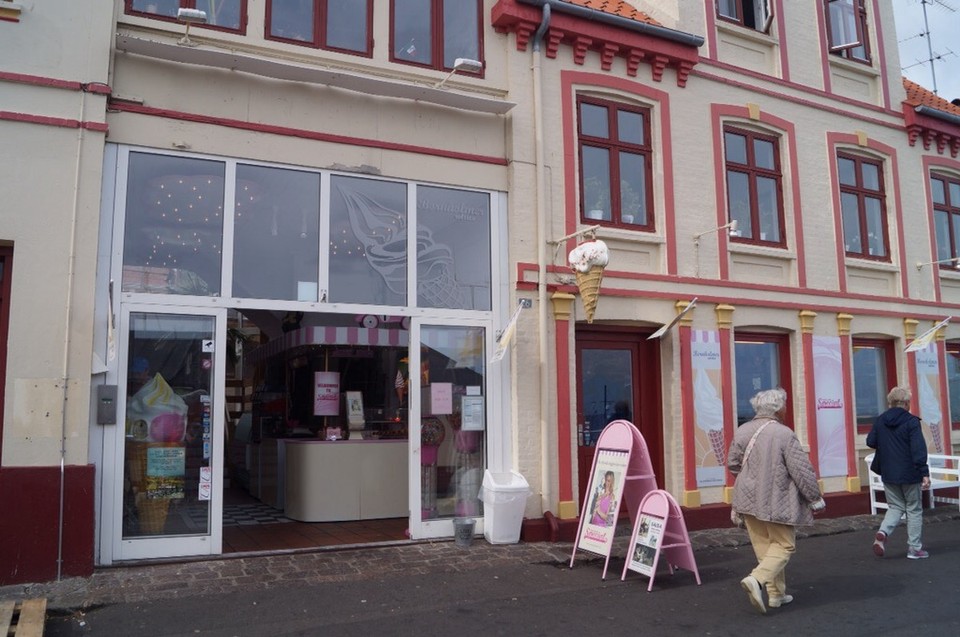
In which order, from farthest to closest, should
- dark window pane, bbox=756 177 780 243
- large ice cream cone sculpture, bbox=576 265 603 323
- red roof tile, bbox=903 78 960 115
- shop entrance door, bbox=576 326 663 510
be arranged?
1. red roof tile, bbox=903 78 960 115
2. dark window pane, bbox=756 177 780 243
3. shop entrance door, bbox=576 326 663 510
4. large ice cream cone sculpture, bbox=576 265 603 323

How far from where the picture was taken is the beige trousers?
644 cm

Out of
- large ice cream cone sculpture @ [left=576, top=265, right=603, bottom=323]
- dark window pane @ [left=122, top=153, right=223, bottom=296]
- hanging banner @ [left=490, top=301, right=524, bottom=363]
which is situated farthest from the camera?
hanging banner @ [left=490, top=301, right=524, bottom=363]

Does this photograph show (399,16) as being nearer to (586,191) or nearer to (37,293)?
(586,191)

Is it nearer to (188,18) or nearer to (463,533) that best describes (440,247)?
(463,533)

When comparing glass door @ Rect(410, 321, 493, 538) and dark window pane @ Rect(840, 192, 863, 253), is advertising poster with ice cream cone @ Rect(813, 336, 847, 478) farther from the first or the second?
glass door @ Rect(410, 321, 493, 538)

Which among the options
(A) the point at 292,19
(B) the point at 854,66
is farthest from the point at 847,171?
(A) the point at 292,19

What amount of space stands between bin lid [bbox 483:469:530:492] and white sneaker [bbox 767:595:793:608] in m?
2.95

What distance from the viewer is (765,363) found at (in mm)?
11734

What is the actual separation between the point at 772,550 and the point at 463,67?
593 centimetres

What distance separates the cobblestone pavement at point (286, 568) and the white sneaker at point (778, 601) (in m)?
2.13

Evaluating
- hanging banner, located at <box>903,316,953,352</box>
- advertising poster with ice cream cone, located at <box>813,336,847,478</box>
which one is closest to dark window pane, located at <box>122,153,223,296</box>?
advertising poster with ice cream cone, located at <box>813,336,847,478</box>

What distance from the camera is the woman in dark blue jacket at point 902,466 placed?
8383 mm

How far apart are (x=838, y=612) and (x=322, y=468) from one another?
20.1 feet

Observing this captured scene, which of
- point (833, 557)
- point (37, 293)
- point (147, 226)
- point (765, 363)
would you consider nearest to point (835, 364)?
point (765, 363)
